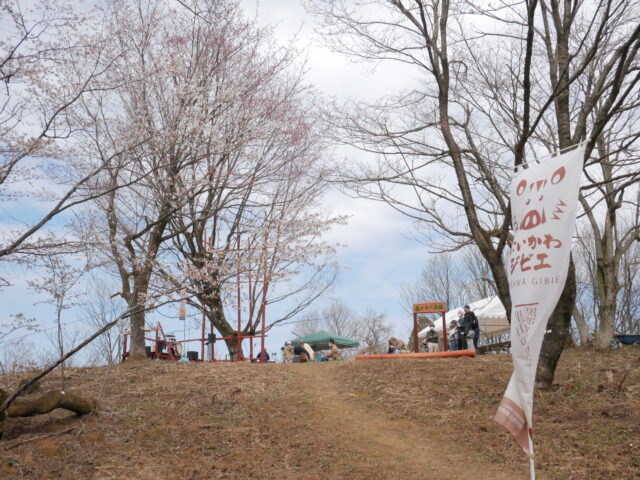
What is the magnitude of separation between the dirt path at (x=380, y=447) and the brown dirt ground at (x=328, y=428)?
0.02 metres

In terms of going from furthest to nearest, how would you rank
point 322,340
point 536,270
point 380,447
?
point 322,340
point 380,447
point 536,270

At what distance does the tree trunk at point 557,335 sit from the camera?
805 centimetres

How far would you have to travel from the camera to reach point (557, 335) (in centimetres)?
805

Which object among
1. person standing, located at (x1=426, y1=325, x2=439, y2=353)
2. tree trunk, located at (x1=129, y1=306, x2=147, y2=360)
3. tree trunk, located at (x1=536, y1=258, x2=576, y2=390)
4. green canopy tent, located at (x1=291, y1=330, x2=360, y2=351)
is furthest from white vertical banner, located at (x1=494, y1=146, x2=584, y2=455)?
green canopy tent, located at (x1=291, y1=330, x2=360, y2=351)

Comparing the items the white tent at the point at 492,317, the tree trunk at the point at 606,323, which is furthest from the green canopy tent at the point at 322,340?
the tree trunk at the point at 606,323

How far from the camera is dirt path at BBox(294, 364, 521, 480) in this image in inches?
233

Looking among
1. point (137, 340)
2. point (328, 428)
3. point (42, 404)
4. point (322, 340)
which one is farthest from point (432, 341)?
point (42, 404)

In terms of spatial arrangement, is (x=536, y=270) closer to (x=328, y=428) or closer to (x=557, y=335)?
(x=557, y=335)

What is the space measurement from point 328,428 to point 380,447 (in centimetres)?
100

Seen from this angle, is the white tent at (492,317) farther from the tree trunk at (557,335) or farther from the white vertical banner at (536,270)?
the white vertical banner at (536,270)

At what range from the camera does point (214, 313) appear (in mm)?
14703

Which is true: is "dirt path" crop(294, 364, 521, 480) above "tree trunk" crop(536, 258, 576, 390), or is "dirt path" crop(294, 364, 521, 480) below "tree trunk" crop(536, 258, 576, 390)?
below

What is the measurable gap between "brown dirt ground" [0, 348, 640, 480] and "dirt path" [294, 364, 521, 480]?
22 mm

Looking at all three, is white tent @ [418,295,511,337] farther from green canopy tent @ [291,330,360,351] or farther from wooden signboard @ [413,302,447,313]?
green canopy tent @ [291,330,360,351]
